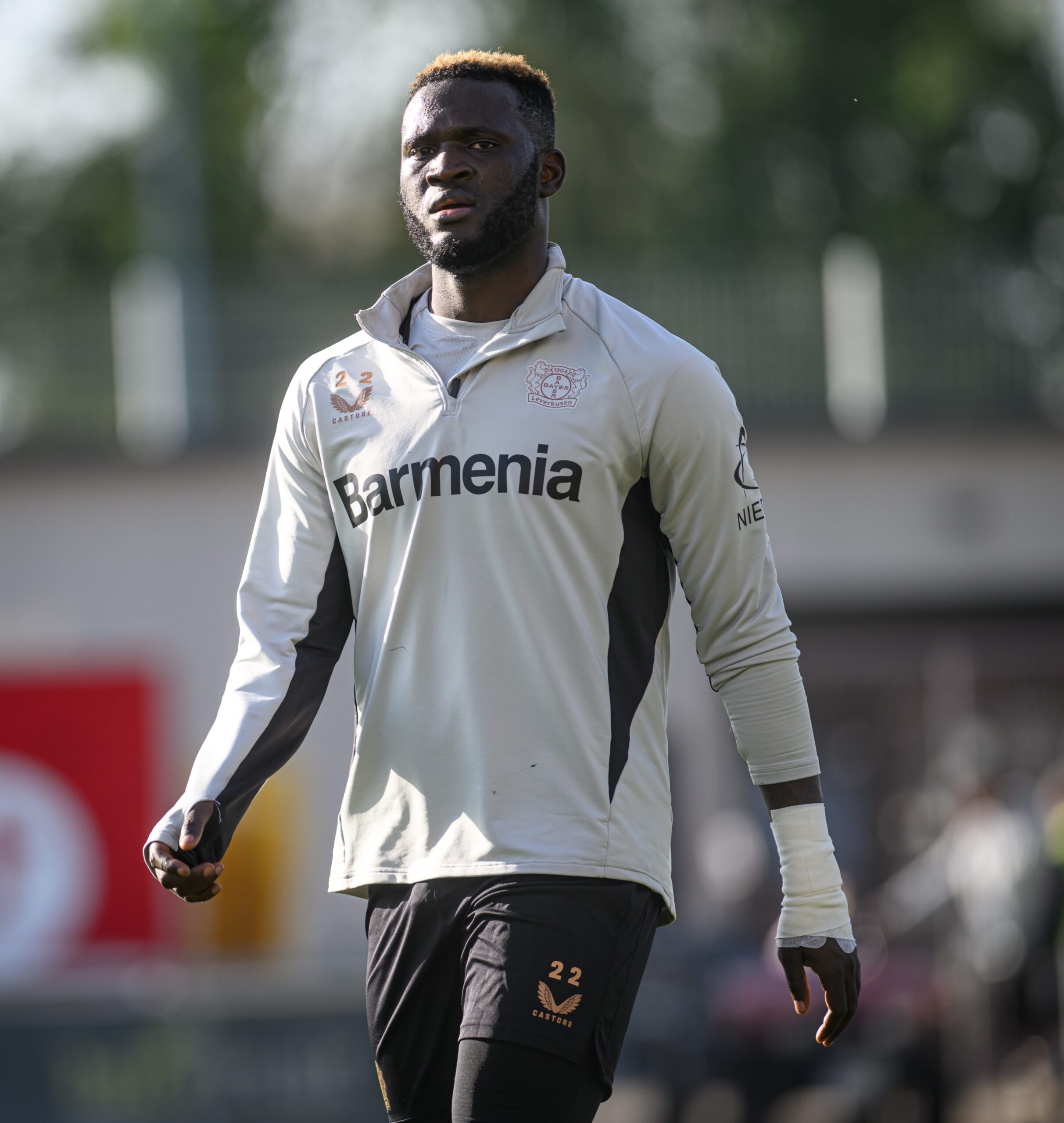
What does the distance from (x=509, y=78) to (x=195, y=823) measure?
1.45 metres

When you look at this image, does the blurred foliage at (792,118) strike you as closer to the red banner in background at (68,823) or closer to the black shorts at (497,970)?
the red banner in background at (68,823)

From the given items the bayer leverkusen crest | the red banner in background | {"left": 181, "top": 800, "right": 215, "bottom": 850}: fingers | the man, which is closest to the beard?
the man

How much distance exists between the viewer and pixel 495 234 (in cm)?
315

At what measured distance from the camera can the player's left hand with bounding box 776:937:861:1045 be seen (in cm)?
308

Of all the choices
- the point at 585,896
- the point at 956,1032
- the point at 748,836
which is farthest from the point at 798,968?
the point at 748,836

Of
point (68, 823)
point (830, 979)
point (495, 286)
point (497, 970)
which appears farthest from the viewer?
point (68, 823)

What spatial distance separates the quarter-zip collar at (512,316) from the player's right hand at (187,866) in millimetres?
913

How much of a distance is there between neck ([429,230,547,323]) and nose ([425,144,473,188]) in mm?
167

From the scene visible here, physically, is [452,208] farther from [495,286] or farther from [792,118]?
[792,118]

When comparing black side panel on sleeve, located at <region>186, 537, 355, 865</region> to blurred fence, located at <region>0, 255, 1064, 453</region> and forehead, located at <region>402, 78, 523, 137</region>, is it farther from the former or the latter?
blurred fence, located at <region>0, 255, 1064, 453</region>

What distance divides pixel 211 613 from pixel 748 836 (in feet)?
18.1

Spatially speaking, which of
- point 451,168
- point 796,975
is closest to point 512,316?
point 451,168

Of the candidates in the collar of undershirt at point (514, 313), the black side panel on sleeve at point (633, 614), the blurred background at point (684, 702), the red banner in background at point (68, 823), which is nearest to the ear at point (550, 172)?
the collar of undershirt at point (514, 313)

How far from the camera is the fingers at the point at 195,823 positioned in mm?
2885
